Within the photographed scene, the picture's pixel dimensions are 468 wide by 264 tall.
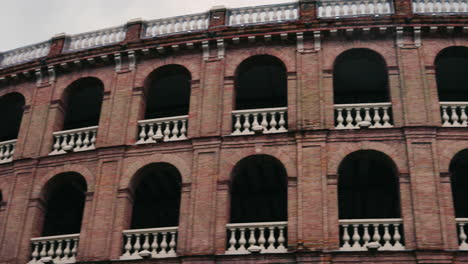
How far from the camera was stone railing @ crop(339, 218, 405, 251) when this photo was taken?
18.0m

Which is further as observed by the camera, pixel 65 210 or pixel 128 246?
pixel 65 210

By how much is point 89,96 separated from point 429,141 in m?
13.2

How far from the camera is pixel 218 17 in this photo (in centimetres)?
2267

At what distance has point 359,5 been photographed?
22.1m

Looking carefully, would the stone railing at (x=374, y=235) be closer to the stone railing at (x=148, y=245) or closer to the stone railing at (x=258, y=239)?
the stone railing at (x=258, y=239)

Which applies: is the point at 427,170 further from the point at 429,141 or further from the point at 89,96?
the point at 89,96

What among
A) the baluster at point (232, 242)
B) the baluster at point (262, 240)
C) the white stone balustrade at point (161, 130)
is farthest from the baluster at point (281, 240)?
the white stone balustrade at point (161, 130)

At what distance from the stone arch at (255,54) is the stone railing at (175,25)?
1.91 meters

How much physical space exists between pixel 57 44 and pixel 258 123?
867 cm

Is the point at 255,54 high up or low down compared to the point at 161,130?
up

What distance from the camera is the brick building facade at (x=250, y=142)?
18.6 m

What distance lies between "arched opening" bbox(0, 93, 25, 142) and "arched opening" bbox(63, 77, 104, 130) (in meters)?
1.94

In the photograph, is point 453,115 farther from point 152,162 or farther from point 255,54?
point 152,162

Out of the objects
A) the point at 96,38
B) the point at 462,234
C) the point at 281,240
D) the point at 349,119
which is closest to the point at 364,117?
the point at 349,119
